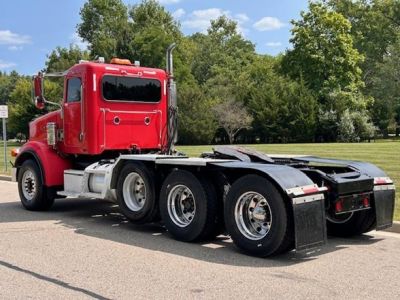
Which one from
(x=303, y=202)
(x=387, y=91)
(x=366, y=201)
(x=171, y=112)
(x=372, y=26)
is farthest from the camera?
(x=372, y=26)

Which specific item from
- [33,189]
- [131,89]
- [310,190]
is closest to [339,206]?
[310,190]

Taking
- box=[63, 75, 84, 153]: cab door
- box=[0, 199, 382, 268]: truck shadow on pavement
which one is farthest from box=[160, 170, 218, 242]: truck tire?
box=[63, 75, 84, 153]: cab door

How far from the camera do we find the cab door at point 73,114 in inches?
398

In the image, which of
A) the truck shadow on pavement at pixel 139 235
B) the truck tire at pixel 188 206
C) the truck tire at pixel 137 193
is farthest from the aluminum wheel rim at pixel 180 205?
the truck tire at pixel 137 193

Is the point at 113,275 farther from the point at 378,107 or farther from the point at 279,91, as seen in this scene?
the point at 378,107

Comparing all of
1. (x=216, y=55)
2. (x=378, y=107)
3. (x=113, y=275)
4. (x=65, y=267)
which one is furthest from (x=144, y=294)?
(x=216, y=55)

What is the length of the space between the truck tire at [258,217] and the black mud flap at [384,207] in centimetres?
167

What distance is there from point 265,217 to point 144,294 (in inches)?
85.0

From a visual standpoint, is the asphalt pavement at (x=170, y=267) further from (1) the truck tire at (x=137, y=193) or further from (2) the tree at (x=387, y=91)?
(2) the tree at (x=387, y=91)

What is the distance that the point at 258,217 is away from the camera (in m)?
7.02

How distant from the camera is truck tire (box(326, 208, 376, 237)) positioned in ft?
26.1

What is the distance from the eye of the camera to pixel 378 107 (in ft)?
235

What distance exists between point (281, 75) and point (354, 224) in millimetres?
64742

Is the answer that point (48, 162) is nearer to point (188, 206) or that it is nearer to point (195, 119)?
point (188, 206)
